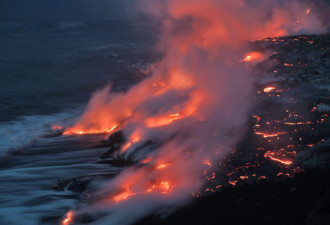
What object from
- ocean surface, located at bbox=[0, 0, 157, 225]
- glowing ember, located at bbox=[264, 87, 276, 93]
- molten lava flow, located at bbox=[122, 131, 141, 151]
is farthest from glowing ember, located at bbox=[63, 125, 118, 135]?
glowing ember, located at bbox=[264, 87, 276, 93]

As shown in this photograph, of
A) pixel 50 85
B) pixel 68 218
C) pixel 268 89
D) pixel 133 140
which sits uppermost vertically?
pixel 50 85

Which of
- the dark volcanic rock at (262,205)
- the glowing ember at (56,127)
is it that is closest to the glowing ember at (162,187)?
the dark volcanic rock at (262,205)

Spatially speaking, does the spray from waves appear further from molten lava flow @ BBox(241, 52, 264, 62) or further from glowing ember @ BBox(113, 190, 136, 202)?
molten lava flow @ BBox(241, 52, 264, 62)

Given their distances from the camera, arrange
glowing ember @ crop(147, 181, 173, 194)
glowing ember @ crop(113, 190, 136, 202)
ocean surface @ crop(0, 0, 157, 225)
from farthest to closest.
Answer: ocean surface @ crop(0, 0, 157, 225) < glowing ember @ crop(113, 190, 136, 202) < glowing ember @ crop(147, 181, 173, 194)

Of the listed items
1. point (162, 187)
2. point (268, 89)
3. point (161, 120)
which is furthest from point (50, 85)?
point (162, 187)

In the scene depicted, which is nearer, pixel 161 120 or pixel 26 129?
pixel 161 120

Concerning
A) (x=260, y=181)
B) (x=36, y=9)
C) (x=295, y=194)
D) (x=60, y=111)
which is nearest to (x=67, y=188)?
(x=260, y=181)

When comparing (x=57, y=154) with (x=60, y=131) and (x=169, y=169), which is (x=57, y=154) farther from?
(x=169, y=169)

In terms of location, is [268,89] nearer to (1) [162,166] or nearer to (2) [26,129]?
(1) [162,166]
